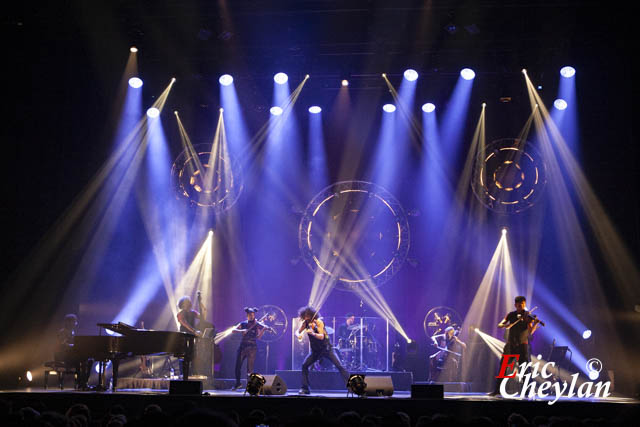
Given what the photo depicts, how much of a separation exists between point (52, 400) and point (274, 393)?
3.36m

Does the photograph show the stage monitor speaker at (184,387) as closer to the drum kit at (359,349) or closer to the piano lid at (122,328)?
the piano lid at (122,328)

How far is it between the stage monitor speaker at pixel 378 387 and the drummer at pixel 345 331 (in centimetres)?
440

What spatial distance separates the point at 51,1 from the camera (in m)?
11.6

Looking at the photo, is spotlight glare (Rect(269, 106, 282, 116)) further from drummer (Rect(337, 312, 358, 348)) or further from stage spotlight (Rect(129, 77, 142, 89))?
drummer (Rect(337, 312, 358, 348))

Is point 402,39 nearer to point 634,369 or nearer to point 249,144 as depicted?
point 249,144

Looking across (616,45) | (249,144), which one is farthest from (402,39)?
(249,144)

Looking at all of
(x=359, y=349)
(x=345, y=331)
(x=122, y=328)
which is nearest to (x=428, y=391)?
(x=122, y=328)

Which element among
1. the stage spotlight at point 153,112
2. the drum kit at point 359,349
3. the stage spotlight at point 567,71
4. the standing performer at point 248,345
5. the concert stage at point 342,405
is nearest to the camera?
the concert stage at point 342,405

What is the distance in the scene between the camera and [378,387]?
9.62 metres

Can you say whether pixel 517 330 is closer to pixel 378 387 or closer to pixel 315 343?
pixel 378 387

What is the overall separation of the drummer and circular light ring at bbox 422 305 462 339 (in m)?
2.55

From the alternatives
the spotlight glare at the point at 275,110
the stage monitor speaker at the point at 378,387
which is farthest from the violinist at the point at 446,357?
the spotlight glare at the point at 275,110

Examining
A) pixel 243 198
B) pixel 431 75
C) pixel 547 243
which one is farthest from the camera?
pixel 243 198

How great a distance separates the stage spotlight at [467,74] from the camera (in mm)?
14062
